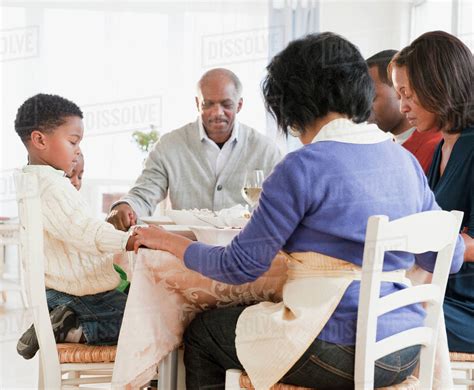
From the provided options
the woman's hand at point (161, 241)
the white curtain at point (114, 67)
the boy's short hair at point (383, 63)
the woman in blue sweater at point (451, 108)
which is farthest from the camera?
the white curtain at point (114, 67)

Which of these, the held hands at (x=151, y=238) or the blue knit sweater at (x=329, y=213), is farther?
the held hands at (x=151, y=238)

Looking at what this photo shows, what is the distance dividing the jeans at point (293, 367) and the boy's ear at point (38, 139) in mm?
869

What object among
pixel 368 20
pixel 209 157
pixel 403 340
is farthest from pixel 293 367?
pixel 368 20

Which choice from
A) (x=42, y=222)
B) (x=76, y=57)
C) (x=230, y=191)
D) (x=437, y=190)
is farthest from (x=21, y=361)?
(x=76, y=57)

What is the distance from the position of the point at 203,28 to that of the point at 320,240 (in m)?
5.53

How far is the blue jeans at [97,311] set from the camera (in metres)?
1.95

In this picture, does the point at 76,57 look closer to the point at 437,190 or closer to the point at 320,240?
the point at 437,190

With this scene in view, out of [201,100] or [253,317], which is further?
[201,100]

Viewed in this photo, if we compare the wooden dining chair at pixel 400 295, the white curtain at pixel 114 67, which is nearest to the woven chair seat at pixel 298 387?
the wooden dining chair at pixel 400 295

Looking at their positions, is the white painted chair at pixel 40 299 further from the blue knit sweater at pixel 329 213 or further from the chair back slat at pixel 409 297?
the chair back slat at pixel 409 297

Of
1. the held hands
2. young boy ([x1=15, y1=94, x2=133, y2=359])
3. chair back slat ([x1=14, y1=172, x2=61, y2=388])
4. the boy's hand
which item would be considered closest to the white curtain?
young boy ([x1=15, y1=94, x2=133, y2=359])

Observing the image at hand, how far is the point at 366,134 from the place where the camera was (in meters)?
1.53

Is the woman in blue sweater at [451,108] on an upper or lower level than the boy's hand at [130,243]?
upper

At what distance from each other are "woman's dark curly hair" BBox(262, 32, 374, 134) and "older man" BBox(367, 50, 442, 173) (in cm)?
107
